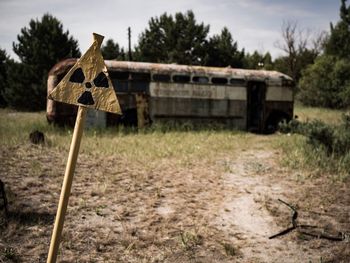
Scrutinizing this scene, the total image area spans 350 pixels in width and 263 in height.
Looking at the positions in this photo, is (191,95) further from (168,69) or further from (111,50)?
(111,50)

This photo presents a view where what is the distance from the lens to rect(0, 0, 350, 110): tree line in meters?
21.3

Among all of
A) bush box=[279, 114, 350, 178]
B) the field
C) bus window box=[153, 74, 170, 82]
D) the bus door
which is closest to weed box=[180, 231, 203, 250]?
the field

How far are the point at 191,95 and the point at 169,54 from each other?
1757cm

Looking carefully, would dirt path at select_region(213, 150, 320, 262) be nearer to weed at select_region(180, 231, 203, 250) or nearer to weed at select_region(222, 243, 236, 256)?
weed at select_region(222, 243, 236, 256)

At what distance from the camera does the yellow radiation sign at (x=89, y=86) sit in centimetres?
257

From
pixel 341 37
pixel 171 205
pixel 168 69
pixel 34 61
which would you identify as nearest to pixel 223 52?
pixel 341 37

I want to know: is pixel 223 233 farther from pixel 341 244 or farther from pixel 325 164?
pixel 325 164

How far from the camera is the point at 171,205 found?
560 centimetres

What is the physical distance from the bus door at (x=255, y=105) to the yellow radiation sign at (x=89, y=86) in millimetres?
12279

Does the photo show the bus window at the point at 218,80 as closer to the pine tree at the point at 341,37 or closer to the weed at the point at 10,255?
the weed at the point at 10,255

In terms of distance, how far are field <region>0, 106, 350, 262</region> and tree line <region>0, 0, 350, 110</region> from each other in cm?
1310

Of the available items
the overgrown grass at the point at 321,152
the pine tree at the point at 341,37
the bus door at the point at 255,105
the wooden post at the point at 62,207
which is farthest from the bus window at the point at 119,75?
the pine tree at the point at 341,37

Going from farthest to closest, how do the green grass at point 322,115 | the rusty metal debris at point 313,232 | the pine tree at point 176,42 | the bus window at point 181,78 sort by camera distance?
1. the pine tree at point 176,42
2. the green grass at point 322,115
3. the bus window at point 181,78
4. the rusty metal debris at point 313,232

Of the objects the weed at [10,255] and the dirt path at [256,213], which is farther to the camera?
the dirt path at [256,213]
